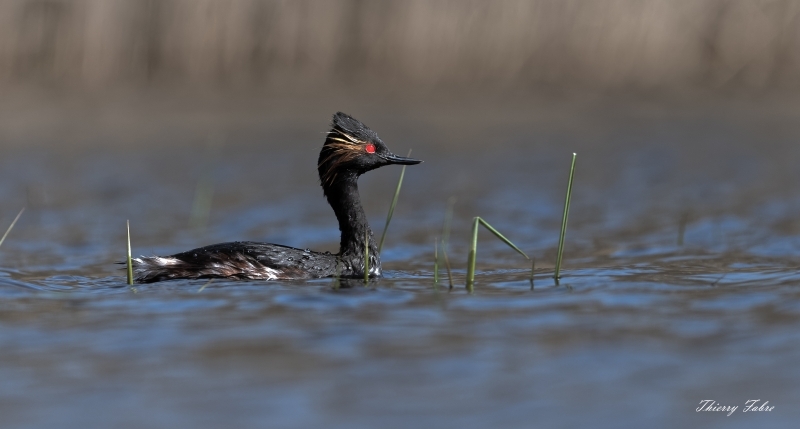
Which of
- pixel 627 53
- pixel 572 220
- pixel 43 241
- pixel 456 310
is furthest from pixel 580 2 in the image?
pixel 456 310

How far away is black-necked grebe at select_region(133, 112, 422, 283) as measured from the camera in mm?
7652

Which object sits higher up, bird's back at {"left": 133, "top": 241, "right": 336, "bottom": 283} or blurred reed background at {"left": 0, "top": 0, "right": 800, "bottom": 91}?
blurred reed background at {"left": 0, "top": 0, "right": 800, "bottom": 91}

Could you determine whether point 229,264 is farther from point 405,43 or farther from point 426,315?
point 405,43

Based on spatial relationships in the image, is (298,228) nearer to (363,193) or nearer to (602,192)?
(363,193)

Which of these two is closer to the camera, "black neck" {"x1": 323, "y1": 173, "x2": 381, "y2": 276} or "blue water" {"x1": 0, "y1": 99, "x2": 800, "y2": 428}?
"blue water" {"x1": 0, "y1": 99, "x2": 800, "y2": 428}

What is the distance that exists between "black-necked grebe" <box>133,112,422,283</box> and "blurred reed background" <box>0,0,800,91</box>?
7859 millimetres

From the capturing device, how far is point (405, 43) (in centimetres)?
1611
